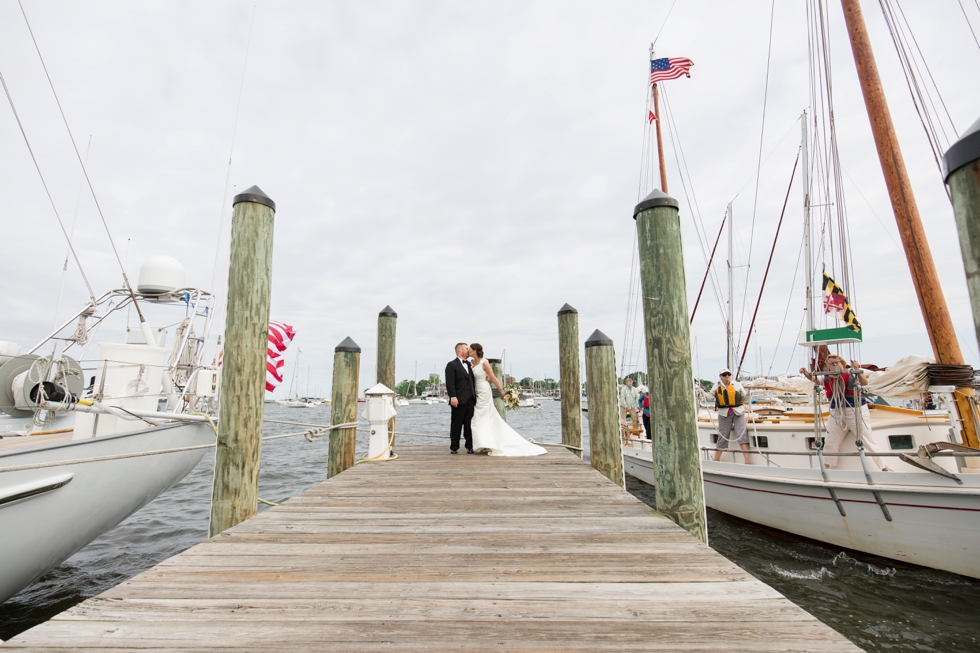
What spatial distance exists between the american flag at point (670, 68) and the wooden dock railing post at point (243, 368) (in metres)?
16.3

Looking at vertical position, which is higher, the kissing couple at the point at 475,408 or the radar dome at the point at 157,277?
the radar dome at the point at 157,277

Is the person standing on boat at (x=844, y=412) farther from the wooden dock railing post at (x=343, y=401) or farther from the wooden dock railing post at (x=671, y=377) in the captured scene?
the wooden dock railing post at (x=343, y=401)

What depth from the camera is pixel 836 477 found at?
302 inches

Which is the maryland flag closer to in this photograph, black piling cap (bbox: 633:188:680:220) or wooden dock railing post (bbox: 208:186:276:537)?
black piling cap (bbox: 633:188:680:220)

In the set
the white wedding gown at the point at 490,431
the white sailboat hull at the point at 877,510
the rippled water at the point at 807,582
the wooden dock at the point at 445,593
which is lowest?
the rippled water at the point at 807,582

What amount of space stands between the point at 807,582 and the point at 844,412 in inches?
113

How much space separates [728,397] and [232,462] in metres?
9.26

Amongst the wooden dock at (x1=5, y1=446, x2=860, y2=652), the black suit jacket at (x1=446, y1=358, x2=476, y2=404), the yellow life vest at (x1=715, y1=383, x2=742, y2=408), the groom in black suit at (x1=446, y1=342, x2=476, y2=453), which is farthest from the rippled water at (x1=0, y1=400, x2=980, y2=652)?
the black suit jacket at (x1=446, y1=358, x2=476, y2=404)

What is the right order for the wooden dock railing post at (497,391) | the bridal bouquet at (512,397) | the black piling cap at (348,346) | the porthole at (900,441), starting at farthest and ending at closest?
the wooden dock railing post at (497,391)
the bridal bouquet at (512,397)
the porthole at (900,441)
the black piling cap at (348,346)

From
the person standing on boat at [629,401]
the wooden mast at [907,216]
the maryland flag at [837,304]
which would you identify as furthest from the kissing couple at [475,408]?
the person standing on boat at [629,401]

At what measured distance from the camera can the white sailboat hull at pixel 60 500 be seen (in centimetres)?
450

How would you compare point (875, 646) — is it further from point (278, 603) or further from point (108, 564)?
point (108, 564)

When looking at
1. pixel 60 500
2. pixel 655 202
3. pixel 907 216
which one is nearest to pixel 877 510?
pixel 907 216

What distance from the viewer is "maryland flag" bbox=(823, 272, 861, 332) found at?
11305 millimetres
